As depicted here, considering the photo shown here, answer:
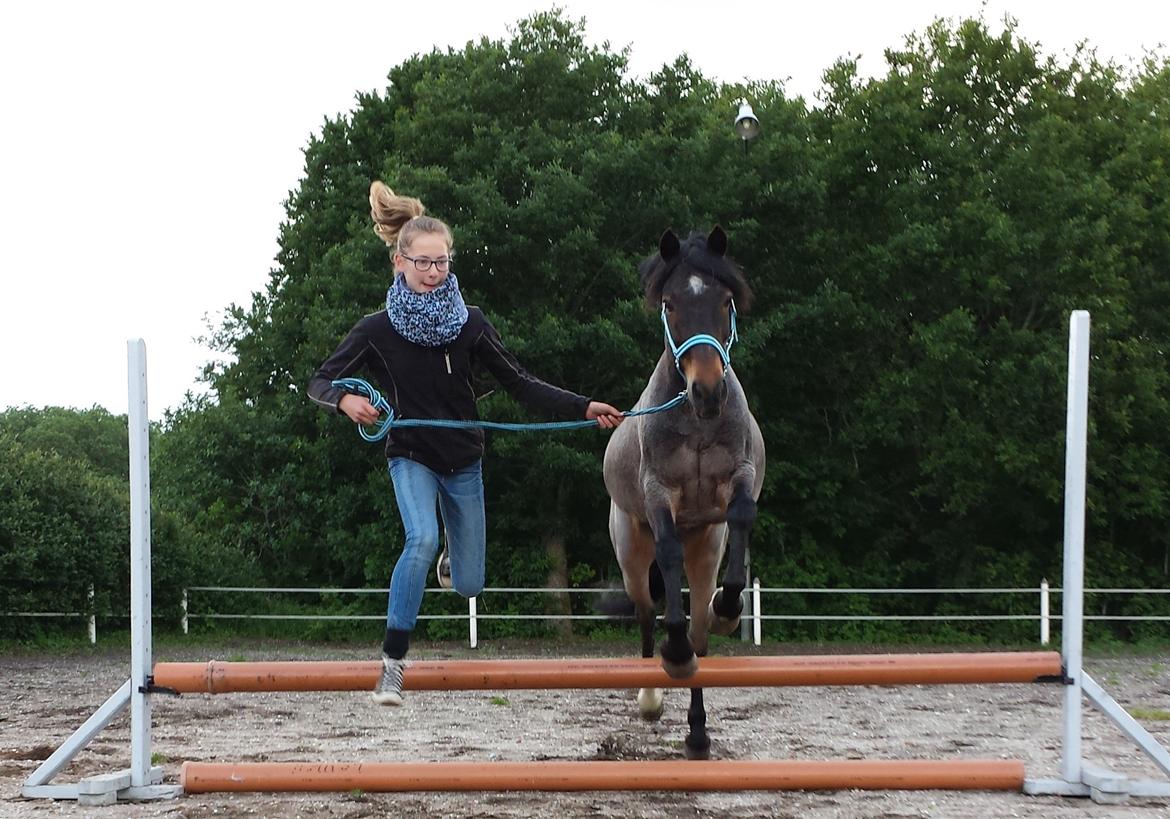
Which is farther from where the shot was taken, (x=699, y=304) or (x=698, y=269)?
(x=698, y=269)

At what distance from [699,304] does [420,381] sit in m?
1.14

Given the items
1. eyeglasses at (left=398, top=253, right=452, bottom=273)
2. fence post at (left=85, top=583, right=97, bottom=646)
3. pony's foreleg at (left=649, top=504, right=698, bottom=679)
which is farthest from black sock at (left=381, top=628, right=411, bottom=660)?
fence post at (left=85, top=583, right=97, bottom=646)

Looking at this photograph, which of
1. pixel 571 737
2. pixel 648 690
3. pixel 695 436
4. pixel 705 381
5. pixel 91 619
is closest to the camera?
pixel 705 381

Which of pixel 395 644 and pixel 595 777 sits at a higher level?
pixel 395 644

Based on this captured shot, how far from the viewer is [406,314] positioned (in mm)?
4223

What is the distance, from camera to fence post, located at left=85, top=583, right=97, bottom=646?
1562 centimetres

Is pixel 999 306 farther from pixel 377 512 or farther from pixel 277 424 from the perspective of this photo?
pixel 277 424

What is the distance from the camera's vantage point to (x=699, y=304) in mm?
4184

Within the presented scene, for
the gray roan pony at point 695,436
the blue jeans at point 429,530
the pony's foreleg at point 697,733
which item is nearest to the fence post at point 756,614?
the pony's foreleg at point 697,733

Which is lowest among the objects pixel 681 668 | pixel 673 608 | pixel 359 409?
pixel 681 668

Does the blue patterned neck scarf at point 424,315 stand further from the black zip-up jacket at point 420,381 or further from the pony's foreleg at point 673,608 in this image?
the pony's foreleg at point 673,608

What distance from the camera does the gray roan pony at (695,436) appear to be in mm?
4145

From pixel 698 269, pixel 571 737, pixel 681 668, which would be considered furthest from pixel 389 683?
pixel 571 737

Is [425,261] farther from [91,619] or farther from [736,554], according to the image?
[91,619]
